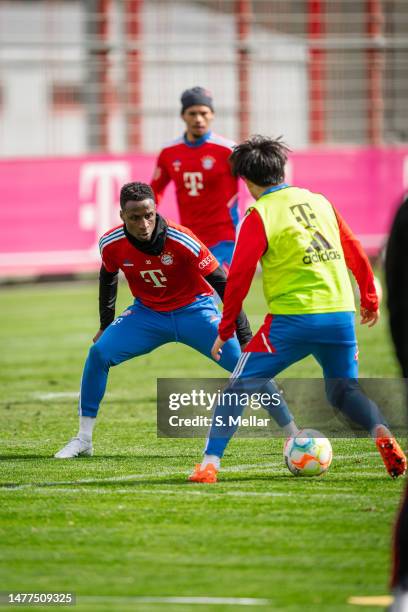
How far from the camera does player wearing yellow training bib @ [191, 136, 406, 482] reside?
7004 millimetres

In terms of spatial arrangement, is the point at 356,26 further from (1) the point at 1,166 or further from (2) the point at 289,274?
(2) the point at 289,274

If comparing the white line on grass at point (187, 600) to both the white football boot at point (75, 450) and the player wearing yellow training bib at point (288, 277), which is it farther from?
the white football boot at point (75, 450)

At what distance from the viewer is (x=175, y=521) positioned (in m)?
6.58

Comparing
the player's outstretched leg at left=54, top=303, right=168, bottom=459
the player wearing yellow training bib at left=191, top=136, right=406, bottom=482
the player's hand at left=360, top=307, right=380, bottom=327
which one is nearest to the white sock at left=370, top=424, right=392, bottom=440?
the player wearing yellow training bib at left=191, top=136, right=406, bottom=482

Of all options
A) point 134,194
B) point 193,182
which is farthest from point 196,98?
point 134,194

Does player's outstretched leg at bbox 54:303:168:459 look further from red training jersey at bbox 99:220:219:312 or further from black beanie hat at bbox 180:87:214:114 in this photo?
black beanie hat at bbox 180:87:214:114

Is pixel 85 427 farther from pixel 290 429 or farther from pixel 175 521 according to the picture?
pixel 175 521

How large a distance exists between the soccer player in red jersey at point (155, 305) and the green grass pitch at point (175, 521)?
19.9 inches

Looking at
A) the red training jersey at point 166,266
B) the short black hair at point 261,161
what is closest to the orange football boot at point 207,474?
the red training jersey at point 166,266

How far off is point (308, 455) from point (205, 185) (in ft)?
14.3

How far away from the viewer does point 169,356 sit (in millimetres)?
14109

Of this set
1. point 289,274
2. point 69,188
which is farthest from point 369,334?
point 289,274

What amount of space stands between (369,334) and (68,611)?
10.6m

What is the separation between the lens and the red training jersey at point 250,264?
22.9ft
